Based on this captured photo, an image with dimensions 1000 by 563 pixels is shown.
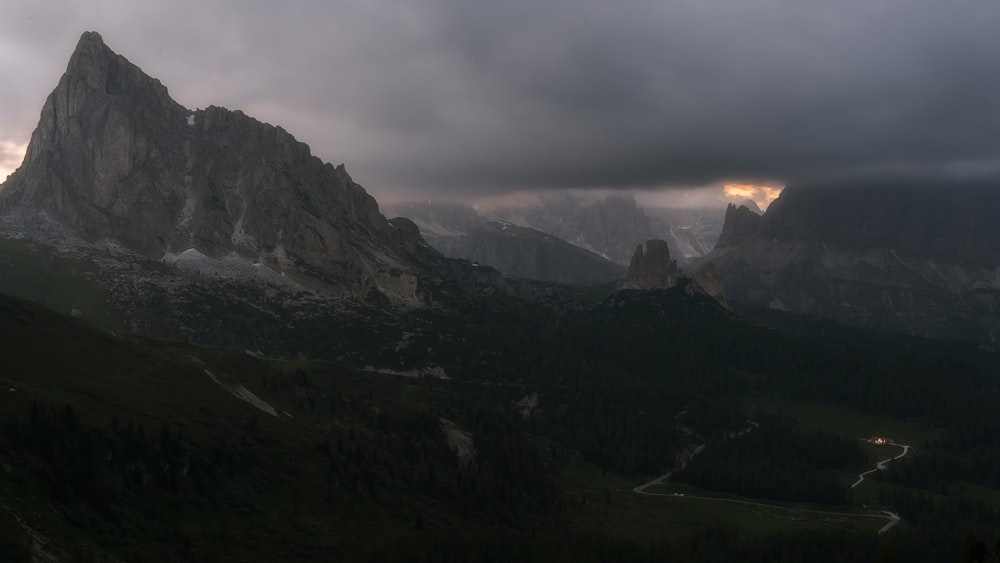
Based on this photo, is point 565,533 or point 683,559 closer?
point 683,559

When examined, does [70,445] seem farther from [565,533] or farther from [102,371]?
[565,533]

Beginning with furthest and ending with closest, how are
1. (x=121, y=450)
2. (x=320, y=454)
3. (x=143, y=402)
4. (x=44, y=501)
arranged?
(x=320, y=454) < (x=143, y=402) < (x=121, y=450) < (x=44, y=501)

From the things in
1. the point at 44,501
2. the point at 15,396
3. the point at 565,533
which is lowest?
the point at 565,533

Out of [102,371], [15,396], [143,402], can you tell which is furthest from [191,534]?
[102,371]

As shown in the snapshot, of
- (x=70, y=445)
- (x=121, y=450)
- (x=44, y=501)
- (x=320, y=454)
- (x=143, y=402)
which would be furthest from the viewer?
(x=320, y=454)

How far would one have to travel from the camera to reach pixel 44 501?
11862 centimetres

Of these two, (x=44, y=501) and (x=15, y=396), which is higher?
(x=15, y=396)

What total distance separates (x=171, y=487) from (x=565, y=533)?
80842mm

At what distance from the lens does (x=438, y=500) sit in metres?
196

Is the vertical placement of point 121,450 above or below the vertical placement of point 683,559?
above

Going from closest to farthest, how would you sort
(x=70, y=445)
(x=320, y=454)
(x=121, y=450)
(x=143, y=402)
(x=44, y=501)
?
1. (x=44, y=501)
2. (x=70, y=445)
3. (x=121, y=450)
4. (x=143, y=402)
5. (x=320, y=454)

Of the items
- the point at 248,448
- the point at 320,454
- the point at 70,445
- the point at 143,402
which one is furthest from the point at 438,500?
the point at 70,445

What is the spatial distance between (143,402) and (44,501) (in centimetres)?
5431

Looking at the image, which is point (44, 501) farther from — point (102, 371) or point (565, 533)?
point (565, 533)
